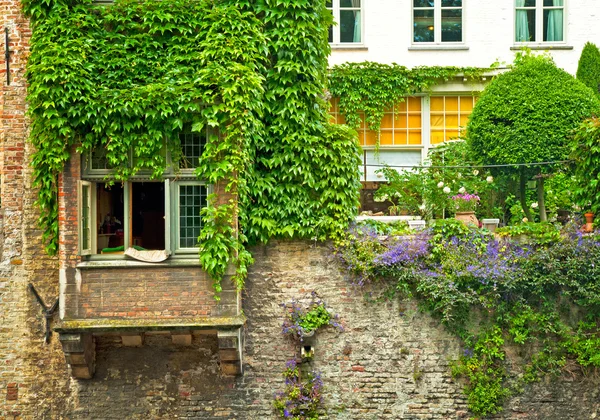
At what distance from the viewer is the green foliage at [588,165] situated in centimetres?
1150

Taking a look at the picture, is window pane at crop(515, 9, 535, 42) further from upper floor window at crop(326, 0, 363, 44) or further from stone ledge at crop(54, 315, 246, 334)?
stone ledge at crop(54, 315, 246, 334)

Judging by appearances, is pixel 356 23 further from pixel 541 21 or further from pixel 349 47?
pixel 541 21

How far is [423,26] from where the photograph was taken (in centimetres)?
1880

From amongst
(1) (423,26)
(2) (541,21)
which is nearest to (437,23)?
(1) (423,26)

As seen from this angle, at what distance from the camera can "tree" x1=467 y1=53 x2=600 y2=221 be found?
14.4 meters

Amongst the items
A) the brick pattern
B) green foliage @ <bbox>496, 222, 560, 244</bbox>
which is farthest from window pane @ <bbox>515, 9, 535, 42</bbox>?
the brick pattern

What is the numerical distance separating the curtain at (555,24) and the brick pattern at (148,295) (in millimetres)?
A: 12043

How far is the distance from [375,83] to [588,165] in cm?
746

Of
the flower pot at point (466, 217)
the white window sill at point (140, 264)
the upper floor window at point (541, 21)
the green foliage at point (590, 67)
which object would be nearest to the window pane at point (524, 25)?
the upper floor window at point (541, 21)

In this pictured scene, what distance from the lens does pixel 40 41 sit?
10750 millimetres

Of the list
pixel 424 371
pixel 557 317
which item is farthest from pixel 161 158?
pixel 557 317

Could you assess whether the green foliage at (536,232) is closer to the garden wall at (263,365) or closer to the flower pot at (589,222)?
the flower pot at (589,222)

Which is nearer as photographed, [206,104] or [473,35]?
[206,104]

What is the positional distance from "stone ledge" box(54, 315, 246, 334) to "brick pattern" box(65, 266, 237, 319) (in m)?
0.09
